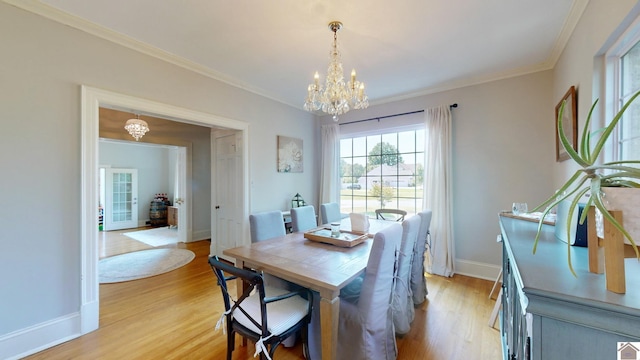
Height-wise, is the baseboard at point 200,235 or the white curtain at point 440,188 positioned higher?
the white curtain at point 440,188

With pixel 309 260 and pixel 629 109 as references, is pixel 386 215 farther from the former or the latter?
pixel 629 109

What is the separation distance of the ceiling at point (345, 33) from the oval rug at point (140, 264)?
287cm

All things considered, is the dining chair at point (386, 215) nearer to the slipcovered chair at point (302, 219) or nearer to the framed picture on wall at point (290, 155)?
the slipcovered chair at point (302, 219)

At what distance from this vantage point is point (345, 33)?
7.29ft

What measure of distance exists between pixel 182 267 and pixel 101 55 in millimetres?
2867

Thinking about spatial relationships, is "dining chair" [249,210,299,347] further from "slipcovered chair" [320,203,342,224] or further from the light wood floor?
"slipcovered chair" [320,203,342,224]

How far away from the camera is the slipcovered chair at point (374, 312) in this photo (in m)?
1.53

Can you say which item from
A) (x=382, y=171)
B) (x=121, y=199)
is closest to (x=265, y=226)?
(x=382, y=171)

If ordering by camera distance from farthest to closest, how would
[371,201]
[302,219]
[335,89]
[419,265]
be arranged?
[371,201]
[302,219]
[419,265]
[335,89]

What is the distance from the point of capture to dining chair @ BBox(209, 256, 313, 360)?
1361 mm

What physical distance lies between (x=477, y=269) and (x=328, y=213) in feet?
7.05

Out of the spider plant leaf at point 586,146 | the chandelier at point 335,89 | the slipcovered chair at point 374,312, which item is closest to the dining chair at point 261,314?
the slipcovered chair at point 374,312

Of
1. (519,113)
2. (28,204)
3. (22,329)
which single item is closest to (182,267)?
(22,329)

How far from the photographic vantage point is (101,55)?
7.27 feet
